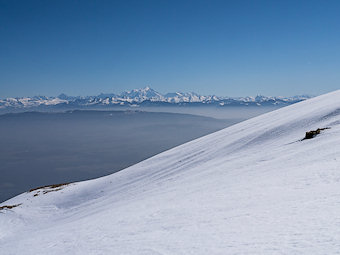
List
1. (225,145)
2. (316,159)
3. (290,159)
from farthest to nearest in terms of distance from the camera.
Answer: (225,145) → (290,159) → (316,159)

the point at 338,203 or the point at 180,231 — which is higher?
the point at 338,203

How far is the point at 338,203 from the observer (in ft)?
23.9

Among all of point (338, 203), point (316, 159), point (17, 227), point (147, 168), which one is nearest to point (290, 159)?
point (316, 159)

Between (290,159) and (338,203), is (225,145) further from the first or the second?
(338,203)

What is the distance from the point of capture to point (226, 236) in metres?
7.02

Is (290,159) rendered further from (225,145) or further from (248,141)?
(225,145)

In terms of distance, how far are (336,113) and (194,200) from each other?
25.5 metres

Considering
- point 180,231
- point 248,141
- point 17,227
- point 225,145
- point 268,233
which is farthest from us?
point 225,145

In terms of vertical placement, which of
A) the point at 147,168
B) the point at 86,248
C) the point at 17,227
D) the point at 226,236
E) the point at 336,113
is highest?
the point at 336,113

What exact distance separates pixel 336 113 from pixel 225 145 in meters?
13.9

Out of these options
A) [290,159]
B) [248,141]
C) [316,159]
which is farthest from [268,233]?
[248,141]

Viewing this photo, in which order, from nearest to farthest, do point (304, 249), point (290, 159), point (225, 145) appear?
point (304, 249)
point (290, 159)
point (225, 145)

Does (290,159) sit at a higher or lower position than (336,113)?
lower

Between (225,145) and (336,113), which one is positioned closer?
(336,113)
